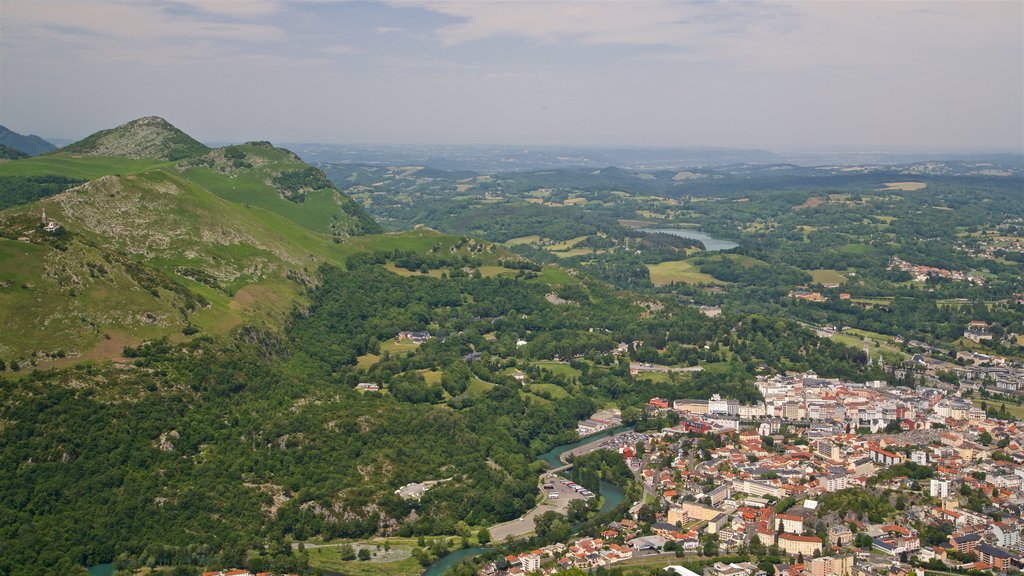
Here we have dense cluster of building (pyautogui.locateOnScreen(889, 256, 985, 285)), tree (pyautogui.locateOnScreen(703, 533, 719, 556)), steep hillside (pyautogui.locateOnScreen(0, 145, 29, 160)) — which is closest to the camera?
tree (pyautogui.locateOnScreen(703, 533, 719, 556))

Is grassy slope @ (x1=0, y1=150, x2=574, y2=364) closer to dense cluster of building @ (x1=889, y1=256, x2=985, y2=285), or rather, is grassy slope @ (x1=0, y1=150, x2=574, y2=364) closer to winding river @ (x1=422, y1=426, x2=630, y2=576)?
winding river @ (x1=422, y1=426, x2=630, y2=576)

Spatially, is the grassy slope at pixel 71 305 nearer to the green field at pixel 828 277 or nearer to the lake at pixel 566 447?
the lake at pixel 566 447

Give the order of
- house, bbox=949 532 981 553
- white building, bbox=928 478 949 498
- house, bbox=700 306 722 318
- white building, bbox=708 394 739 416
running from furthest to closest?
house, bbox=700 306 722 318 < white building, bbox=708 394 739 416 < white building, bbox=928 478 949 498 < house, bbox=949 532 981 553

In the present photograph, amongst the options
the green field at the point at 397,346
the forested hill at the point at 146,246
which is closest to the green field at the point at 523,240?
the forested hill at the point at 146,246

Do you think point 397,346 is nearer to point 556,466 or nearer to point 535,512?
point 556,466

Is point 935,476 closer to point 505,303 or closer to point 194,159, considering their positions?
point 505,303

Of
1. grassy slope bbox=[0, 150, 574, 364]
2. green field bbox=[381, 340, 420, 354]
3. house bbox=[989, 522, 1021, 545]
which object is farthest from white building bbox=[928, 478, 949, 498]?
grassy slope bbox=[0, 150, 574, 364]
